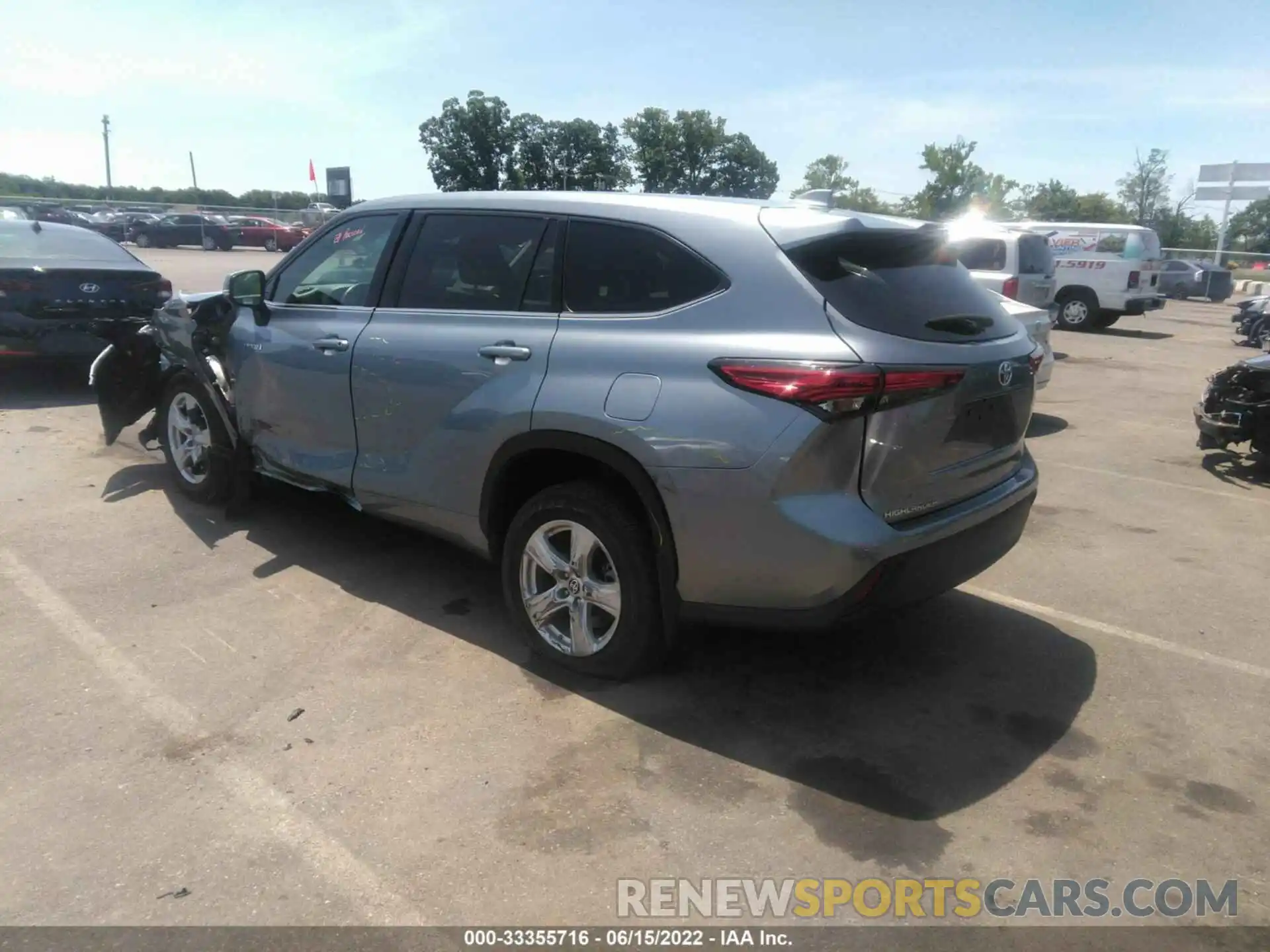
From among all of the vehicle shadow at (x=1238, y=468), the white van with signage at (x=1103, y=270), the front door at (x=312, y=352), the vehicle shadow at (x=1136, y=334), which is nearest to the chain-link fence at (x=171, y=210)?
the white van with signage at (x=1103, y=270)

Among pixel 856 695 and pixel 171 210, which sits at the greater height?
pixel 171 210

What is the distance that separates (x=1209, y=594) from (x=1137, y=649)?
3.21ft

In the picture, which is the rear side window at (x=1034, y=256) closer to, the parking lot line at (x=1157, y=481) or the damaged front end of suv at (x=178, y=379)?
the parking lot line at (x=1157, y=481)

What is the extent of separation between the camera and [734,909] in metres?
2.58

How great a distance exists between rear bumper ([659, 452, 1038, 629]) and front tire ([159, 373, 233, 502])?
3.24m

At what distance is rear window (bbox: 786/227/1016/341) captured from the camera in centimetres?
323

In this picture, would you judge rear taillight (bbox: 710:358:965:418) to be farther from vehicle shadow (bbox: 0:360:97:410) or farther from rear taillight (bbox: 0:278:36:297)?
vehicle shadow (bbox: 0:360:97:410)

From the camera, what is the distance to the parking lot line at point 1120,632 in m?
4.02

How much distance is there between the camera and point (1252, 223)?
65812 millimetres

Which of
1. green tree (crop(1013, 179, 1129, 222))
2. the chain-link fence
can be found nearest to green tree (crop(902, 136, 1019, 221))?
green tree (crop(1013, 179, 1129, 222))

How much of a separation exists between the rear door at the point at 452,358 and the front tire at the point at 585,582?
0.32 metres

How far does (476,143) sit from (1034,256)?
37475mm

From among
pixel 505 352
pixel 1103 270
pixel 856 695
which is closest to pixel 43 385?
pixel 505 352

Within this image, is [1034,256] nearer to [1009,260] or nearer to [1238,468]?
[1009,260]
